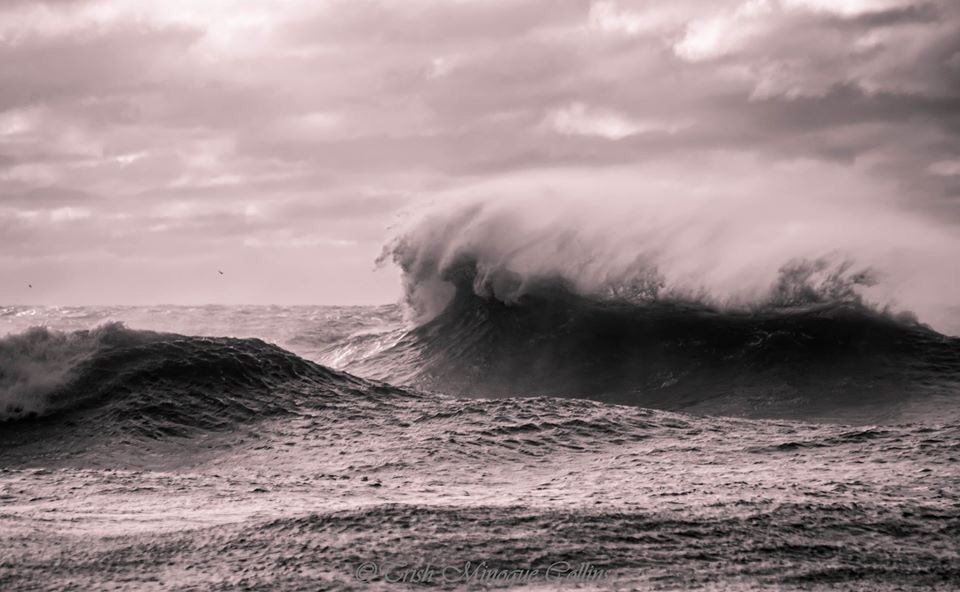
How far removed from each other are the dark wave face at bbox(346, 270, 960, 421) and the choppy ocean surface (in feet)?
0.24

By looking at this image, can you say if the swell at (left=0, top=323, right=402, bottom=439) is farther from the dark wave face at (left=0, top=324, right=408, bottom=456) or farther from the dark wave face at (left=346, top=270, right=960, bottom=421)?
the dark wave face at (left=346, top=270, right=960, bottom=421)

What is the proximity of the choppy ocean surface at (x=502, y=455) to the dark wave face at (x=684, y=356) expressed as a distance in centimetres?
7

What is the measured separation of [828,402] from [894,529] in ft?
31.0

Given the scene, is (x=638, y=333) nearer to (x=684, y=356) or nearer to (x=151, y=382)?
(x=684, y=356)

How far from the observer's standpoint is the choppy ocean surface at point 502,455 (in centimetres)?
750

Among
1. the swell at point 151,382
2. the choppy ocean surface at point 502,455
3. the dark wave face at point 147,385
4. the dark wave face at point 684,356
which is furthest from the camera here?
the dark wave face at point 684,356

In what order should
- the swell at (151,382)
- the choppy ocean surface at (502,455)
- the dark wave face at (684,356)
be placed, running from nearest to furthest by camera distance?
the choppy ocean surface at (502,455) < the swell at (151,382) < the dark wave face at (684,356)

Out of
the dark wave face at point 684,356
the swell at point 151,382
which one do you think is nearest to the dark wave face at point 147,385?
the swell at point 151,382

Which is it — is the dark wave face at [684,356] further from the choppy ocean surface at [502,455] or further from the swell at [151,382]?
the swell at [151,382]

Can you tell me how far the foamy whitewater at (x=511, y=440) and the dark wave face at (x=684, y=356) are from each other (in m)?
0.07

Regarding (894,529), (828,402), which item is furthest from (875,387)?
(894,529)

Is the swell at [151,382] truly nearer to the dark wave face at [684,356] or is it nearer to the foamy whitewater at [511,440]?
the foamy whitewater at [511,440]

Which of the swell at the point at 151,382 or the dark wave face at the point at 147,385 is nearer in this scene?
the dark wave face at the point at 147,385

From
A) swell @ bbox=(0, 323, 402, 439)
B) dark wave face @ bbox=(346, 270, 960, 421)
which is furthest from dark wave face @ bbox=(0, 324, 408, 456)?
dark wave face @ bbox=(346, 270, 960, 421)
